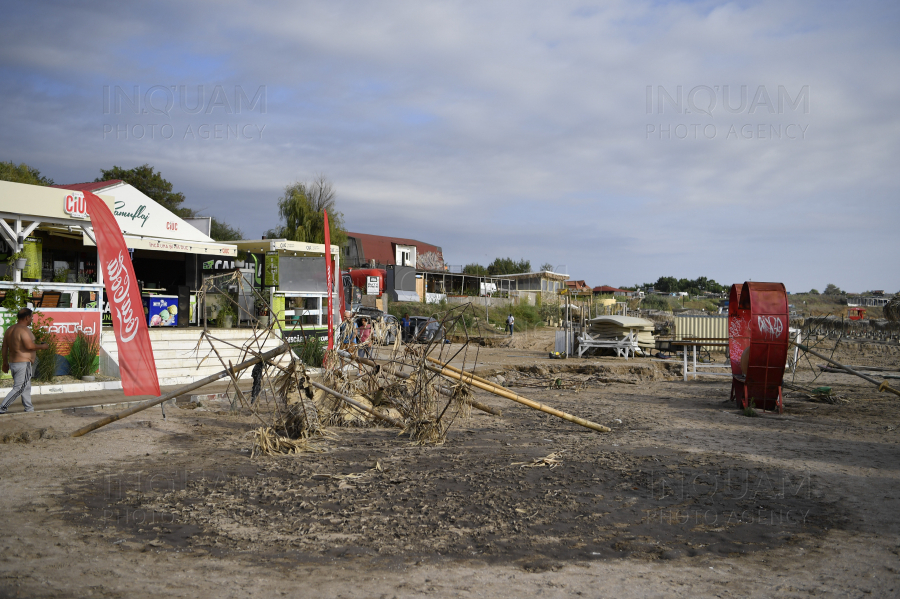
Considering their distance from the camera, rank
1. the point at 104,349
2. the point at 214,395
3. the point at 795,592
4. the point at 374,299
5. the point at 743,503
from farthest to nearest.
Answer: the point at 374,299
the point at 104,349
the point at 214,395
the point at 743,503
the point at 795,592

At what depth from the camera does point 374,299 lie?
3516 centimetres

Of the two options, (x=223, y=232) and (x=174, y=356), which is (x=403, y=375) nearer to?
(x=174, y=356)

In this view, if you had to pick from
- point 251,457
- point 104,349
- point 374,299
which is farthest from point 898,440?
point 374,299

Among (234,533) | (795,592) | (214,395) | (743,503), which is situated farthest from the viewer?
(214,395)

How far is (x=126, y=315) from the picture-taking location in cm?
856

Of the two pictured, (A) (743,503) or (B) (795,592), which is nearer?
(B) (795,592)

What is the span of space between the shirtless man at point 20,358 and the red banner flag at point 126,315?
6.70 ft

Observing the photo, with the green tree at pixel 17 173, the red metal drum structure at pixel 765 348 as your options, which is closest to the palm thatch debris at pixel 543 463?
the red metal drum structure at pixel 765 348

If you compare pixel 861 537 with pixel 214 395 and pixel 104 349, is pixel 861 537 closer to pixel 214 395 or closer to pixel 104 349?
pixel 214 395

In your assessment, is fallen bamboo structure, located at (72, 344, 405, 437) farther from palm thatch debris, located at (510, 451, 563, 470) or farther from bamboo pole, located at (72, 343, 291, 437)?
palm thatch debris, located at (510, 451, 563, 470)

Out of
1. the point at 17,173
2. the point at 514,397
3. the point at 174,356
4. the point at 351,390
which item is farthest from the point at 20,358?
the point at 17,173

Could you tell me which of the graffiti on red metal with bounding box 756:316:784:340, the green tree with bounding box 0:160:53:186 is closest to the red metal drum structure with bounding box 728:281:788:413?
the graffiti on red metal with bounding box 756:316:784:340

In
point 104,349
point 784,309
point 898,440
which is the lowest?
point 898,440

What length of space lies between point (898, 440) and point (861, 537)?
5660mm
